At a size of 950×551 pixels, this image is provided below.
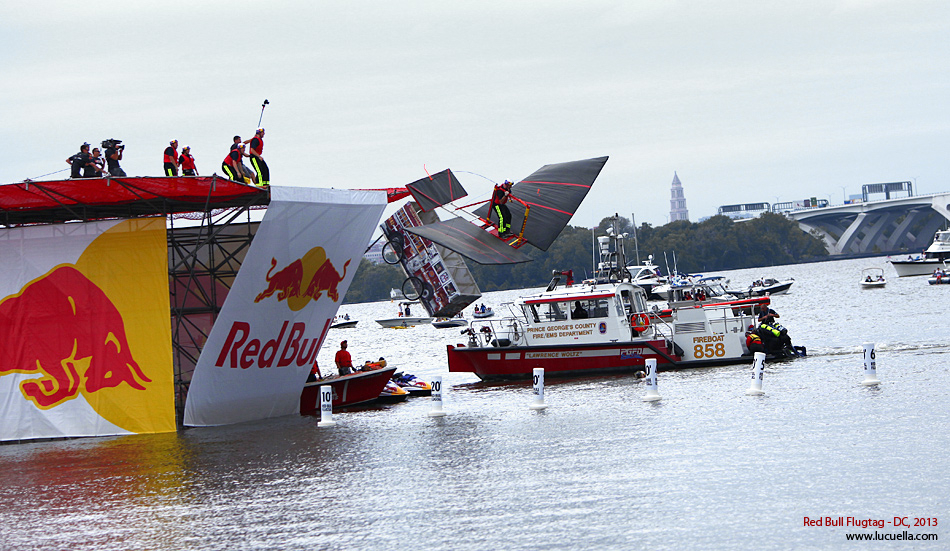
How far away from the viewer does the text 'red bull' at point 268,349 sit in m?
19.8

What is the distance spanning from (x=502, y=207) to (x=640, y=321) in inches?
319

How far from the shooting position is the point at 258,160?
21.1m

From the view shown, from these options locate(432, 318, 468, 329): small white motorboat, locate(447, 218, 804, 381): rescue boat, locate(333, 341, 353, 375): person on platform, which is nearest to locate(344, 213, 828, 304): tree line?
locate(432, 318, 468, 329): small white motorboat

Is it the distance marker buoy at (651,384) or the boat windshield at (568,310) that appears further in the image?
the boat windshield at (568,310)

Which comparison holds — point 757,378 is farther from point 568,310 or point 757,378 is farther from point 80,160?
point 80,160

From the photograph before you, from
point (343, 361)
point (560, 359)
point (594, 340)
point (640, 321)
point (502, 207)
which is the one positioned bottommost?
point (560, 359)

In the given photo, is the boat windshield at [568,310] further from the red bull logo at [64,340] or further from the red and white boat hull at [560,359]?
the red bull logo at [64,340]

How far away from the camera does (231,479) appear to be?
49.7 ft

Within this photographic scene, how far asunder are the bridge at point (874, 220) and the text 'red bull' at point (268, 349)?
409ft

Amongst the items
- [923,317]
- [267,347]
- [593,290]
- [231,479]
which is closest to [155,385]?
[267,347]

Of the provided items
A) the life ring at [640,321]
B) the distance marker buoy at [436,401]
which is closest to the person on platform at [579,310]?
the life ring at [640,321]

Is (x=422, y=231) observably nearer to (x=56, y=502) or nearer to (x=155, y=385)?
(x=155, y=385)

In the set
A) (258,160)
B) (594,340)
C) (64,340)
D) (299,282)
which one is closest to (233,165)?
(258,160)

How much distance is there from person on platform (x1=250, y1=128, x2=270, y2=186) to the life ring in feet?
43.5
